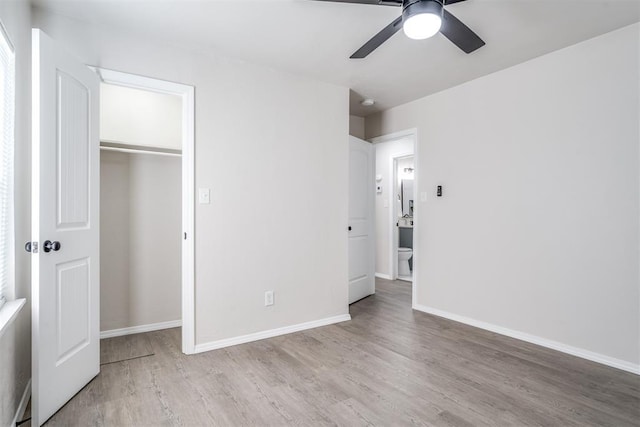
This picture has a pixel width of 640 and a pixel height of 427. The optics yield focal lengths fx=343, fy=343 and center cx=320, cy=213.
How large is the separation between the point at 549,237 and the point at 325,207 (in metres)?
1.97

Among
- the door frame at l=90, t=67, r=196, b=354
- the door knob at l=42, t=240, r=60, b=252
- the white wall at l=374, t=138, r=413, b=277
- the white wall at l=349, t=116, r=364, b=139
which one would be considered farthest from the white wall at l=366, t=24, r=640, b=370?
the door knob at l=42, t=240, r=60, b=252

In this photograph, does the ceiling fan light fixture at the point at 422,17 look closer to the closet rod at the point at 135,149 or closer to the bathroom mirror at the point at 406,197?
the closet rod at the point at 135,149

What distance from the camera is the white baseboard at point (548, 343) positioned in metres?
2.46

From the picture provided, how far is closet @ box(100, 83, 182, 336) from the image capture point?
304 centimetres

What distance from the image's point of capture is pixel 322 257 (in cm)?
344

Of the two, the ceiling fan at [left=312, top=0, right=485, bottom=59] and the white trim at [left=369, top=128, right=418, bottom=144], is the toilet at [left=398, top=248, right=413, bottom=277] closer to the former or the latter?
the white trim at [left=369, top=128, right=418, bottom=144]

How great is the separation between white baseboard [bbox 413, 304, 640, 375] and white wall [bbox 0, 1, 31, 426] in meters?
3.47

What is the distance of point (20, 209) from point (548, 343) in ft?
12.7

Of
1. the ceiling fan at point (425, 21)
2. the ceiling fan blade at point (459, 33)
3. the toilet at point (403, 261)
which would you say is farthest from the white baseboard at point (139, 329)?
the toilet at point (403, 261)

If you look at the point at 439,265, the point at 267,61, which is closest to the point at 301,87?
the point at 267,61

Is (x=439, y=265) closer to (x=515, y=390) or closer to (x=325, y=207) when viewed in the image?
(x=325, y=207)

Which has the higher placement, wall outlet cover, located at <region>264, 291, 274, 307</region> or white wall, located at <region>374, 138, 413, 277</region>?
white wall, located at <region>374, 138, 413, 277</region>

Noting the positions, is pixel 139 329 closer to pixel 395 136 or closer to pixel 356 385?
pixel 356 385

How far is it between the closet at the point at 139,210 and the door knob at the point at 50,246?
1252mm
